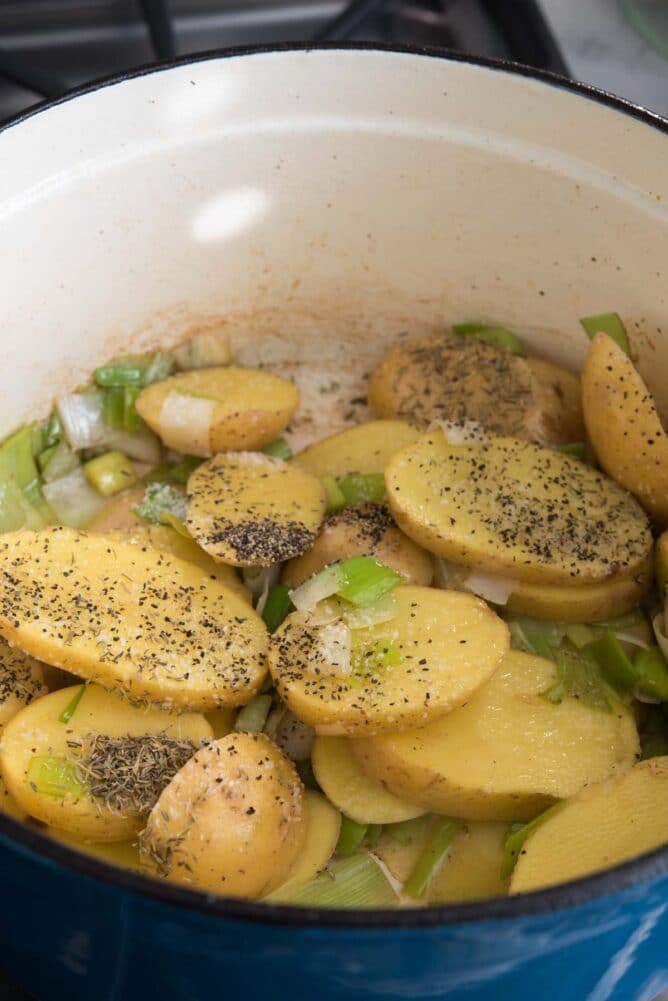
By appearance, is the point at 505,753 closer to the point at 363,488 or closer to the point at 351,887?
the point at 351,887

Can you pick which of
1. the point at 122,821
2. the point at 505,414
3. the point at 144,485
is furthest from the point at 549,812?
the point at 144,485

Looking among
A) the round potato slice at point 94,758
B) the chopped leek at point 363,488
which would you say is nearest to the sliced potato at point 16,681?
the round potato slice at point 94,758

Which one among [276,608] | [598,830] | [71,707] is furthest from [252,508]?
[598,830]

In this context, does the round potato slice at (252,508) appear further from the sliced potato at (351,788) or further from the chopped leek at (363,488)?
the sliced potato at (351,788)

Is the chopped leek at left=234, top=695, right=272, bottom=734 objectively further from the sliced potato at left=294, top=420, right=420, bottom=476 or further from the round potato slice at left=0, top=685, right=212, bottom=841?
the sliced potato at left=294, top=420, right=420, bottom=476

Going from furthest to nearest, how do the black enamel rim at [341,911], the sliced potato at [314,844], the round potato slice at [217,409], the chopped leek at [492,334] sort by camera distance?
the chopped leek at [492,334]
the round potato slice at [217,409]
the sliced potato at [314,844]
the black enamel rim at [341,911]

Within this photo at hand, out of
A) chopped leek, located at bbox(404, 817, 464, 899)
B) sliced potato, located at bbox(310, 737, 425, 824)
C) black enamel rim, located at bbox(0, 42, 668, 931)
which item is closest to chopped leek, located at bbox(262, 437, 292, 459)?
sliced potato, located at bbox(310, 737, 425, 824)
